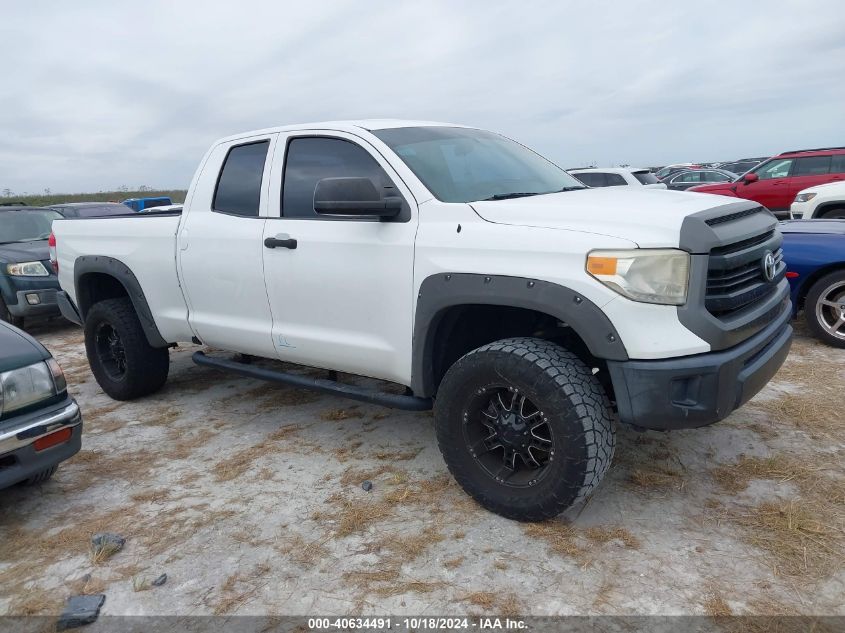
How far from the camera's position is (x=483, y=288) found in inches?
111

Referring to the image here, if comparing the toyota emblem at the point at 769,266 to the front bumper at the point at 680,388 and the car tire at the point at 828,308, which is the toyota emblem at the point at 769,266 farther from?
the car tire at the point at 828,308

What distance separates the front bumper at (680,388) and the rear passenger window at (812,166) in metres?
11.6

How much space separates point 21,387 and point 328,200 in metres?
1.76

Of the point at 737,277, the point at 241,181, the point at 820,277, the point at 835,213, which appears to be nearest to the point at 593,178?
the point at 835,213

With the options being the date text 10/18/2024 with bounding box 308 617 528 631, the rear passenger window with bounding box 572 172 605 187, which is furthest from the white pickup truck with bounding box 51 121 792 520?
the rear passenger window with bounding box 572 172 605 187

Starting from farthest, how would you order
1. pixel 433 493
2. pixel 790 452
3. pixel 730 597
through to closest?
pixel 790 452 < pixel 433 493 < pixel 730 597

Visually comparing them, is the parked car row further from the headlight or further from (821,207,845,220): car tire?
(821,207,845,220): car tire

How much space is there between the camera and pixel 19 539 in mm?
3023

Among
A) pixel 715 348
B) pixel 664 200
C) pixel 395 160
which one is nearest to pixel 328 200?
pixel 395 160

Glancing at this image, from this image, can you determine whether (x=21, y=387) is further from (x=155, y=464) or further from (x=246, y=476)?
(x=246, y=476)

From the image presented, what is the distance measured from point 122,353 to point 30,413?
1.90 m

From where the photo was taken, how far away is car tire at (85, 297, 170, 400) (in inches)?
187

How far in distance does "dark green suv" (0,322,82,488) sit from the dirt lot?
13.7 inches

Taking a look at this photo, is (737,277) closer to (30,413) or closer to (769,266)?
(769,266)
